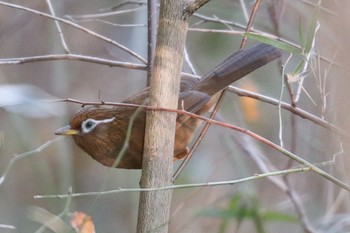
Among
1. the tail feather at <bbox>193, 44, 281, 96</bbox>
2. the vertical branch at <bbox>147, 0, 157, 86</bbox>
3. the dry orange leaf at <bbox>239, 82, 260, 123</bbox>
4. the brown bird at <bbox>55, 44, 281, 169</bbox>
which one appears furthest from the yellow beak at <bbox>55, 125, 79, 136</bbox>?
the dry orange leaf at <bbox>239, 82, 260, 123</bbox>

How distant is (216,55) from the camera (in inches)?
191

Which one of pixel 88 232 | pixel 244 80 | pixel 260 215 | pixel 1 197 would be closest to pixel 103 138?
pixel 88 232

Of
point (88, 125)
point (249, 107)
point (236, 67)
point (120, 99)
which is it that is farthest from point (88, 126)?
point (120, 99)

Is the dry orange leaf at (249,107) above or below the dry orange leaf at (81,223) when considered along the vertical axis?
above

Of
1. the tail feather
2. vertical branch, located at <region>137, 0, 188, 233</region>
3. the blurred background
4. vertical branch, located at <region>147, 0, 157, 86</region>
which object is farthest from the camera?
the blurred background

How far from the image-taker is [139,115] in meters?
2.53

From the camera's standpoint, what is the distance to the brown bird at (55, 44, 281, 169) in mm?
2684

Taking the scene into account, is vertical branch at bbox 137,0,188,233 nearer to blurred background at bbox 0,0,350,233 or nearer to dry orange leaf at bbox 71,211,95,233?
dry orange leaf at bbox 71,211,95,233

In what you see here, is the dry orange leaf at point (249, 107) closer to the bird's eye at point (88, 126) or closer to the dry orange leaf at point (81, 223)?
the bird's eye at point (88, 126)

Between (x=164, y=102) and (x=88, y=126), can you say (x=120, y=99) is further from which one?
(x=164, y=102)

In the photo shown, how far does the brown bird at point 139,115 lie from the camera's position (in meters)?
2.68

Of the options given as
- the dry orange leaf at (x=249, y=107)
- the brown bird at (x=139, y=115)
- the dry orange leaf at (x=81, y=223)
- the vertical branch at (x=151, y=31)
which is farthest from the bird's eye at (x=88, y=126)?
the dry orange leaf at (x=249, y=107)

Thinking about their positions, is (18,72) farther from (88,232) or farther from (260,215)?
(260,215)

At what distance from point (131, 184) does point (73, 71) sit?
1.35 metres
